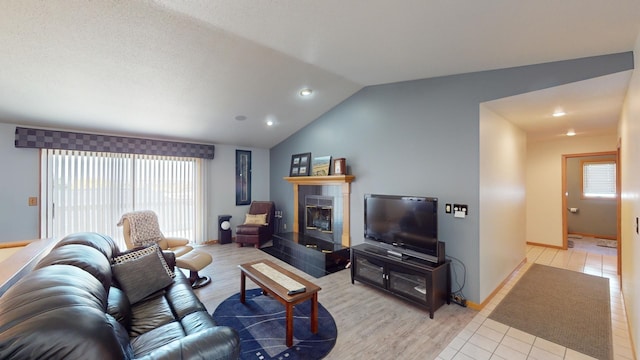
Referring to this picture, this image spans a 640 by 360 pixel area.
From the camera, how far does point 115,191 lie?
473cm

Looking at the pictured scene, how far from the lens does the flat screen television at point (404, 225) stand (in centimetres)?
285

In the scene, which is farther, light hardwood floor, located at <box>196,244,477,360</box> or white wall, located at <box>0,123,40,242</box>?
white wall, located at <box>0,123,40,242</box>

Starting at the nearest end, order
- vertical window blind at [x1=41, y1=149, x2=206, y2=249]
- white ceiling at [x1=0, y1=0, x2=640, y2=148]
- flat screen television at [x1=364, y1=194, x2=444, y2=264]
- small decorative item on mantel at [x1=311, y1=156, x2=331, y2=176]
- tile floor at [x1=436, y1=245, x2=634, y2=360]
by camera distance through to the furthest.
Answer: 1. white ceiling at [x1=0, y1=0, x2=640, y2=148]
2. tile floor at [x1=436, y1=245, x2=634, y2=360]
3. flat screen television at [x1=364, y1=194, x2=444, y2=264]
4. vertical window blind at [x1=41, y1=149, x2=206, y2=249]
5. small decorative item on mantel at [x1=311, y1=156, x2=331, y2=176]

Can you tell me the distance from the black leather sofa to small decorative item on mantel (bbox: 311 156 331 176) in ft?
10.0

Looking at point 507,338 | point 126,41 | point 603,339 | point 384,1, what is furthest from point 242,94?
point 603,339

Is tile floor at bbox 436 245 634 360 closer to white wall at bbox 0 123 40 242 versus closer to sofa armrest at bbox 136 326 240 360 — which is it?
sofa armrest at bbox 136 326 240 360

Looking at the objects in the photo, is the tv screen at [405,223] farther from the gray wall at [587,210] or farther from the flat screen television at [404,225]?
the gray wall at [587,210]

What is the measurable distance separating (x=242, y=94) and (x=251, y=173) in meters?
2.98

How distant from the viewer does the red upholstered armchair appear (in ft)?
17.9

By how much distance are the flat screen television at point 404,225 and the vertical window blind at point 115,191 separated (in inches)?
160

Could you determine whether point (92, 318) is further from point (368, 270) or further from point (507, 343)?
point (507, 343)

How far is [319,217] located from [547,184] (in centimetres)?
490

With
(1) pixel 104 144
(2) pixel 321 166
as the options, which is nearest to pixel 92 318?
(2) pixel 321 166

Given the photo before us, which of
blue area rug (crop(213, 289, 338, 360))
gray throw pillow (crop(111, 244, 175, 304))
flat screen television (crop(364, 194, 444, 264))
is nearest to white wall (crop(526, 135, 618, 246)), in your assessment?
flat screen television (crop(364, 194, 444, 264))
